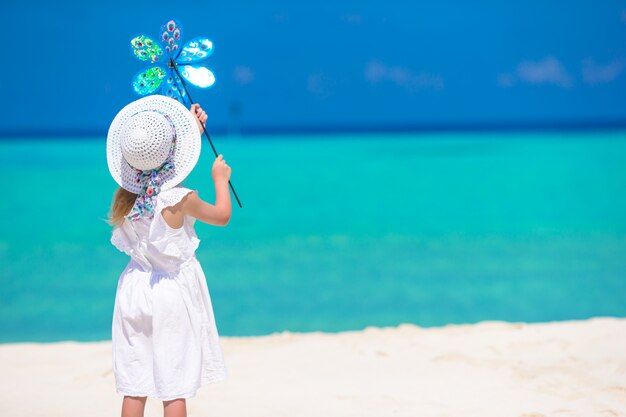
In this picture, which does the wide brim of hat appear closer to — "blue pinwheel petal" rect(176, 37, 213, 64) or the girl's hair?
the girl's hair

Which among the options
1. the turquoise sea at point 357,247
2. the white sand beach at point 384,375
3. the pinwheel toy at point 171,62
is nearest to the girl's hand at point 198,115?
the pinwheel toy at point 171,62

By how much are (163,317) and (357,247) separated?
5060mm

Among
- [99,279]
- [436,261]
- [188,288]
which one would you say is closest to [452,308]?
[436,261]

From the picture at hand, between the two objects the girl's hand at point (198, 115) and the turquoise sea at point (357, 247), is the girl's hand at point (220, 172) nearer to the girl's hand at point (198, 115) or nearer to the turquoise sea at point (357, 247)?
the girl's hand at point (198, 115)

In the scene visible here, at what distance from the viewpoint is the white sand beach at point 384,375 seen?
121 inches

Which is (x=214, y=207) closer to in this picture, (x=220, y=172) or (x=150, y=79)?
(x=220, y=172)

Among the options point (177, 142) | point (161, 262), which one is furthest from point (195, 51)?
point (161, 262)

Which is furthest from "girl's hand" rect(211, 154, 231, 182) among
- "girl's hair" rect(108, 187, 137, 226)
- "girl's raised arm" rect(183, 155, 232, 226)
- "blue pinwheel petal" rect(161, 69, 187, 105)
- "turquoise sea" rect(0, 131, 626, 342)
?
"turquoise sea" rect(0, 131, 626, 342)

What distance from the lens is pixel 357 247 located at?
7332 millimetres

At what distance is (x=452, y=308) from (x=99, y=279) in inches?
93.6

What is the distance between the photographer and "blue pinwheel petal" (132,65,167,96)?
263cm

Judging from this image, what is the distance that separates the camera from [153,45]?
260cm

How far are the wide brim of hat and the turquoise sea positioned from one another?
2449 millimetres

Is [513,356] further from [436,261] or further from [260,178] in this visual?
[260,178]
